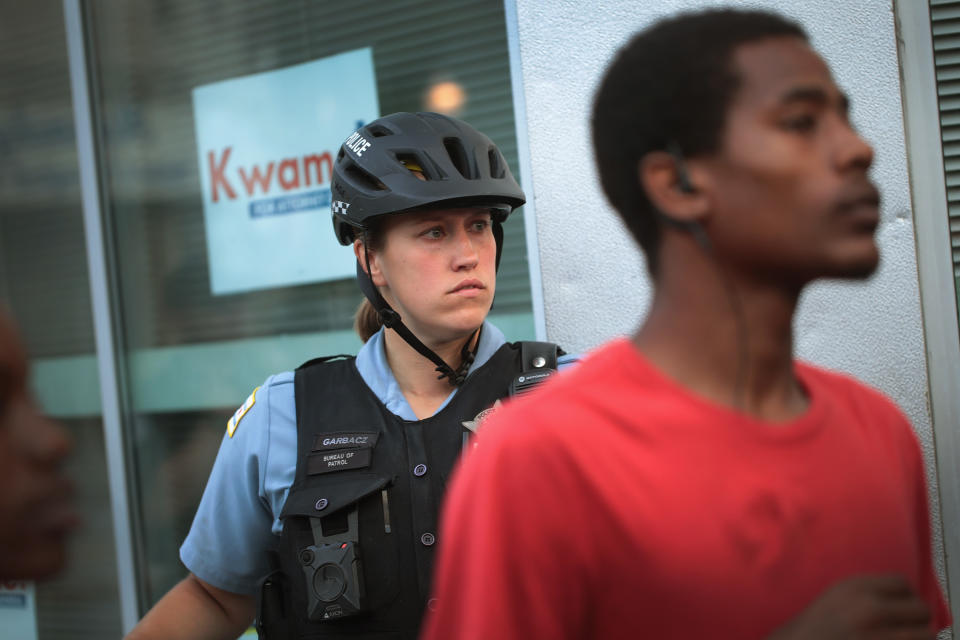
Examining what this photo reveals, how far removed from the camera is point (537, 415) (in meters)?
1.12

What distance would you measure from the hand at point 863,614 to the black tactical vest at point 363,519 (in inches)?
49.1

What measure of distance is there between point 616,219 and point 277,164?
1.68 m

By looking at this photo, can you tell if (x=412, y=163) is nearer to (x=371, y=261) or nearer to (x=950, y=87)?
(x=371, y=261)

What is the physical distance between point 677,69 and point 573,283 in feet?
7.29

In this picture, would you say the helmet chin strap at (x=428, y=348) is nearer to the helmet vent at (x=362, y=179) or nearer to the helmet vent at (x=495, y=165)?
the helmet vent at (x=362, y=179)

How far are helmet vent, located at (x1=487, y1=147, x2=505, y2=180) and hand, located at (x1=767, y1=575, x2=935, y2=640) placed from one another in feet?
5.47

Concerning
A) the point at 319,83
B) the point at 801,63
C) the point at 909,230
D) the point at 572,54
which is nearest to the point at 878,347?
the point at 909,230

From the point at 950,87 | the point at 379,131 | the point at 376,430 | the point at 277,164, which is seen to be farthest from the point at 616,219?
the point at 277,164

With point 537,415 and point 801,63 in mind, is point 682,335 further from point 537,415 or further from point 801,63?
point 801,63

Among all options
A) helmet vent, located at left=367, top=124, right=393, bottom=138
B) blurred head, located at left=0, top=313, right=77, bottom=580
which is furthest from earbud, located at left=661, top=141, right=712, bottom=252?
helmet vent, located at left=367, top=124, right=393, bottom=138

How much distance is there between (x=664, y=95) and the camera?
115 cm

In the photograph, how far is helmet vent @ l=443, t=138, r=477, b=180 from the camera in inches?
96.7

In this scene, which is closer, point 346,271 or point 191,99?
point 346,271

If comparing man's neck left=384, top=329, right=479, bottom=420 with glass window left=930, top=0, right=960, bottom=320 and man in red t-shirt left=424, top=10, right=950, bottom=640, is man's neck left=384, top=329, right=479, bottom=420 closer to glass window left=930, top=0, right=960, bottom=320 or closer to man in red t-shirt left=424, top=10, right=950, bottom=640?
man in red t-shirt left=424, top=10, right=950, bottom=640
